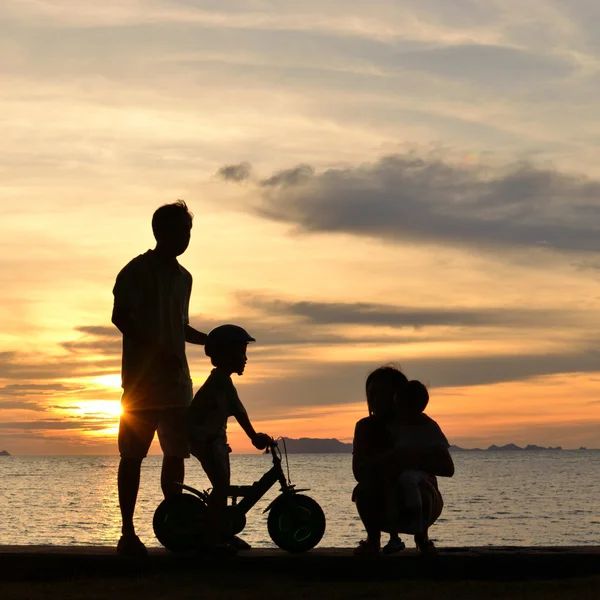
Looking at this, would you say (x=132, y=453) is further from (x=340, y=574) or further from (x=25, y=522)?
(x=25, y=522)

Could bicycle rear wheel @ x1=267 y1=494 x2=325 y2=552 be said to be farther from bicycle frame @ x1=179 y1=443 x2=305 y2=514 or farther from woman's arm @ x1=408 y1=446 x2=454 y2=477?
woman's arm @ x1=408 y1=446 x2=454 y2=477

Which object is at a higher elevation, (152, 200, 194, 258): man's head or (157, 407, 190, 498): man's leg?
(152, 200, 194, 258): man's head

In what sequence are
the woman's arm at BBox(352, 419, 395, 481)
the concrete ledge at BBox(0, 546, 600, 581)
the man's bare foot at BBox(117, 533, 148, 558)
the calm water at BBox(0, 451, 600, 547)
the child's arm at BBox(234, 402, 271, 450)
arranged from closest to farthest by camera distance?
the concrete ledge at BBox(0, 546, 600, 581) < the man's bare foot at BBox(117, 533, 148, 558) < the child's arm at BBox(234, 402, 271, 450) < the woman's arm at BBox(352, 419, 395, 481) < the calm water at BBox(0, 451, 600, 547)

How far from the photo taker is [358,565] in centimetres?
718

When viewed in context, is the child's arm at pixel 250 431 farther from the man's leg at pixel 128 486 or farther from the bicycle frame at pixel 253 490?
the man's leg at pixel 128 486

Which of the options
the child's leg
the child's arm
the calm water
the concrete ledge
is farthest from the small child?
the calm water

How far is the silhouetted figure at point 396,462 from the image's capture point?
7.53 metres

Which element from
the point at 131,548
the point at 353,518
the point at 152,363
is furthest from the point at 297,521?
the point at 353,518

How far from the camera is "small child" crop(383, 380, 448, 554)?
7.50 meters

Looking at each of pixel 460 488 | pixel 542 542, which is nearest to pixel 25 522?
pixel 542 542

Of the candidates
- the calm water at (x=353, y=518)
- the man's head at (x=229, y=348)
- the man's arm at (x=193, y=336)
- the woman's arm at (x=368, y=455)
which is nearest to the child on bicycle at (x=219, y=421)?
the man's head at (x=229, y=348)

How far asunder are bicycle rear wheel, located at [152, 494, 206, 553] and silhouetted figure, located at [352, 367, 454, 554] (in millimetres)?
1242

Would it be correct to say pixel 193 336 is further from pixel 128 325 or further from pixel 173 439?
pixel 173 439

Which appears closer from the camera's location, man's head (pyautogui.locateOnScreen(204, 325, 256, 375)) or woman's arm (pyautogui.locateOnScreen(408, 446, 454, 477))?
man's head (pyautogui.locateOnScreen(204, 325, 256, 375))
